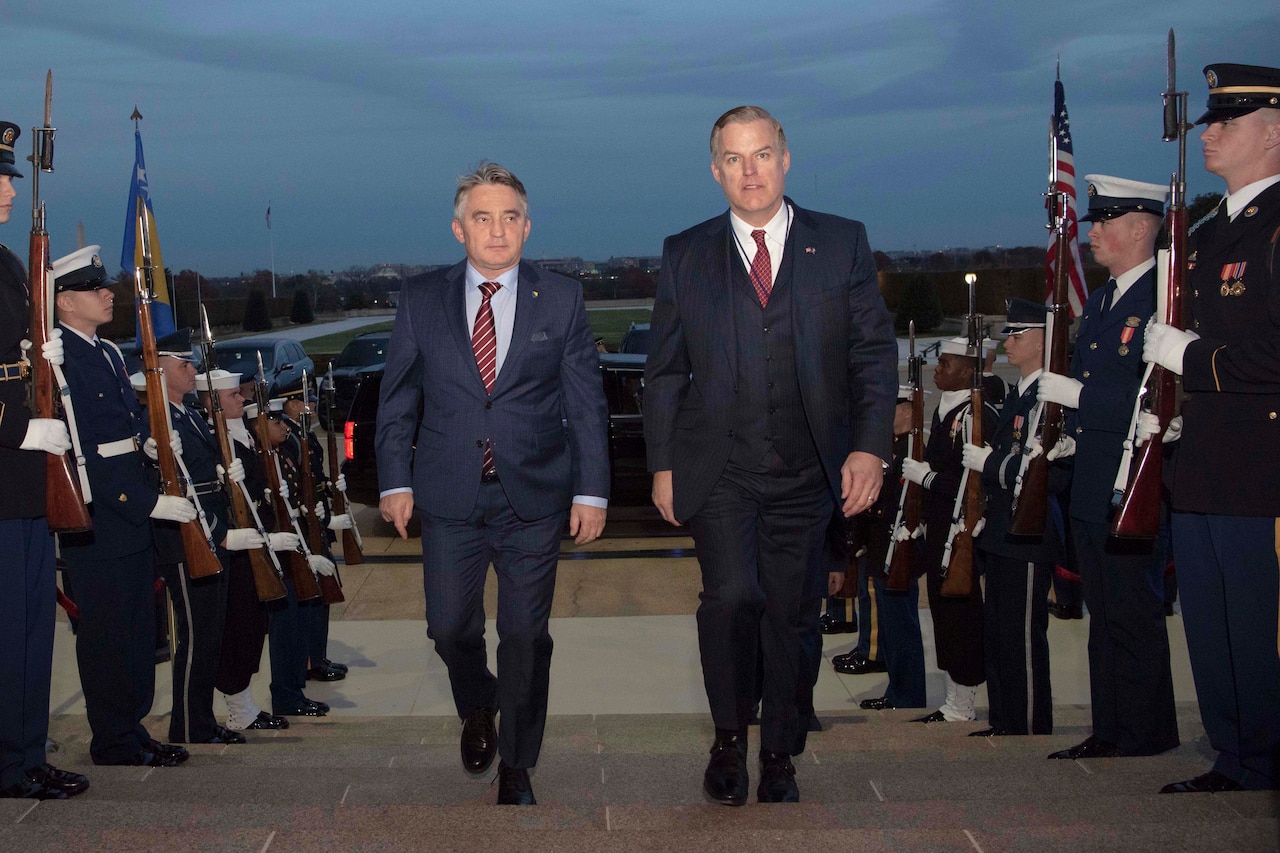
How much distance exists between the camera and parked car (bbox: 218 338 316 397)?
18.8 metres

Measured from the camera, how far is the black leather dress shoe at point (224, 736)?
5691mm

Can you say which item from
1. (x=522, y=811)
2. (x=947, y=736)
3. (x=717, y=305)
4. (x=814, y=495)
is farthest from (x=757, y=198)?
(x=947, y=736)

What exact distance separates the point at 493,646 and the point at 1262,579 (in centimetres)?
440

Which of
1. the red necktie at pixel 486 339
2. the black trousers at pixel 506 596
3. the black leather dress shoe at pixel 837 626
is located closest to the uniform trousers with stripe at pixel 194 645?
the black trousers at pixel 506 596

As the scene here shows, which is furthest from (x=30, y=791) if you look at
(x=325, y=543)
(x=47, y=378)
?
(x=325, y=543)

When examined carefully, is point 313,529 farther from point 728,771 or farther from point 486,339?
point 728,771

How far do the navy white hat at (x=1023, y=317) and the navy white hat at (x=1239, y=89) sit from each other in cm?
166

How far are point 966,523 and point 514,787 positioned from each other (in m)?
2.48

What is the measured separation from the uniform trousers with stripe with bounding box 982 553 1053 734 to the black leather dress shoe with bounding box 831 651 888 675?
1623mm

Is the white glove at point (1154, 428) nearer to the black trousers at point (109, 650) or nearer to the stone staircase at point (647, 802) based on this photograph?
the stone staircase at point (647, 802)

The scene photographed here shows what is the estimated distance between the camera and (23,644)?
412cm

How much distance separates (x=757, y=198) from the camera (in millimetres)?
3746

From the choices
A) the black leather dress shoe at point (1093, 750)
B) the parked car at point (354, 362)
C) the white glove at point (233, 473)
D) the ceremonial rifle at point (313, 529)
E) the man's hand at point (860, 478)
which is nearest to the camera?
the man's hand at point (860, 478)

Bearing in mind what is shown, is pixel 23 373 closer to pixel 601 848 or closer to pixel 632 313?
pixel 601 848
